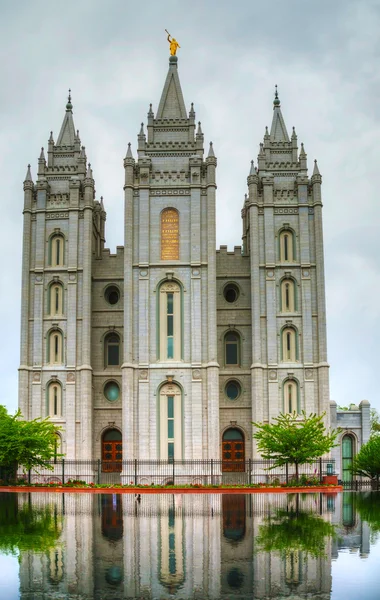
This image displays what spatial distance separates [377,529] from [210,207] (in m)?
32.6

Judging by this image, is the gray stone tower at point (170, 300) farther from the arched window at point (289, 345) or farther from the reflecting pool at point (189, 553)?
the reflecting pool at point (189, 553)

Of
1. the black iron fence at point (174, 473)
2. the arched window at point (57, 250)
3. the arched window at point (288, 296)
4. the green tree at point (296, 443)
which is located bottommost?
the black iron fence at point (174, 473)

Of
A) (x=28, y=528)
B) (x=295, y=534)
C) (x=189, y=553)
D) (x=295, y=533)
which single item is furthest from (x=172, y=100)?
(x=189, y=553)

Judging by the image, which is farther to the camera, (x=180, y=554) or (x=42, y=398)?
(x=42, y=398)

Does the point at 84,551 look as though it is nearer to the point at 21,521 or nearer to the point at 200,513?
the point at 21,521

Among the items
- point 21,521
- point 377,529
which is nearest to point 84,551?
point 21,521

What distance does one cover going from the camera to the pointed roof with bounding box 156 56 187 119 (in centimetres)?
5488

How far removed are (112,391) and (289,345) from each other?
12.0m

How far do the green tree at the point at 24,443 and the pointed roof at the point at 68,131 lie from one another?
21157 millimetres

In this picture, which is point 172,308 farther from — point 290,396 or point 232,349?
point 290,396

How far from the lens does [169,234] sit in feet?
171

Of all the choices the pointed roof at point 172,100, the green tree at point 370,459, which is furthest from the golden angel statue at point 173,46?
the green tree at point 370,459

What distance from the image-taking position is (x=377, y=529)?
2180cm

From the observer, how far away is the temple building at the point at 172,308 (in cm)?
5025
